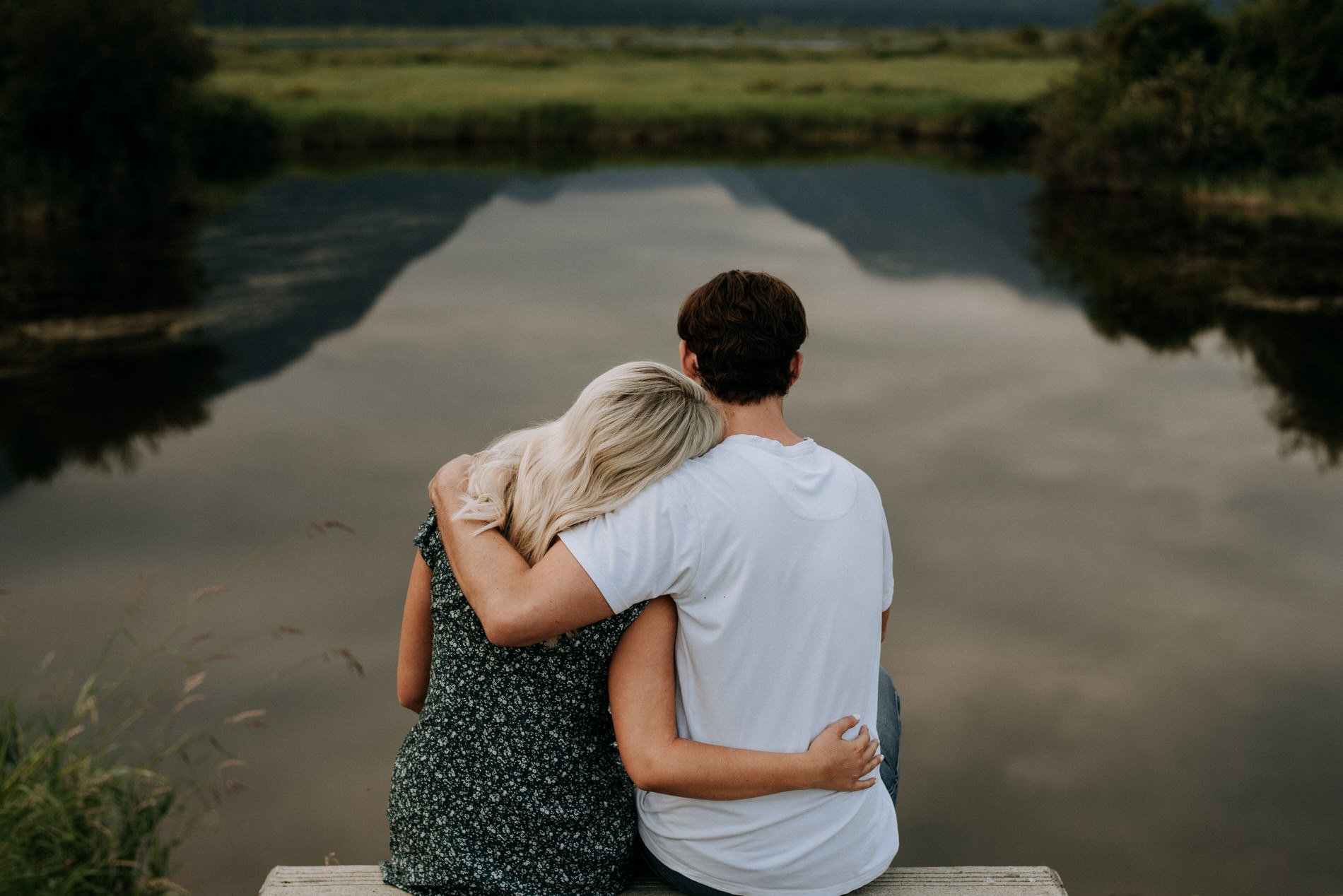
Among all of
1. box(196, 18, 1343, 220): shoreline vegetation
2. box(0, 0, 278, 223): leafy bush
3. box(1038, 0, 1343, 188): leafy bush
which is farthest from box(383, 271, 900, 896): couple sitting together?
box(1038, 0, 1343, 188): leafy bush

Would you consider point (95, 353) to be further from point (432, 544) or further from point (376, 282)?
point (432, 544)

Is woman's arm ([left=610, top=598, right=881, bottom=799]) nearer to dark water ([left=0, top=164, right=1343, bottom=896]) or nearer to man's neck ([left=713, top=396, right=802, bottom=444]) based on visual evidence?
man's neck ([left=713, top=396, right=802, bottom=444])

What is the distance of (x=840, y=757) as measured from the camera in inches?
69.7

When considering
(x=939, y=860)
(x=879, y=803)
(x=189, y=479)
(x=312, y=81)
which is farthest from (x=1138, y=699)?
(x=312, y=81)

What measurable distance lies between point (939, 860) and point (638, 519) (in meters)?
2.01

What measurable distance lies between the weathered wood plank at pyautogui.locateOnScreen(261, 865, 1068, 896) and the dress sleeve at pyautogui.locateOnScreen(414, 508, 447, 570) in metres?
0.55

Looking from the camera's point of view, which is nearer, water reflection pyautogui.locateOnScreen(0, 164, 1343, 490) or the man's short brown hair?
the man's short brown hair

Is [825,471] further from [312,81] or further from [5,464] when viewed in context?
[312,81]

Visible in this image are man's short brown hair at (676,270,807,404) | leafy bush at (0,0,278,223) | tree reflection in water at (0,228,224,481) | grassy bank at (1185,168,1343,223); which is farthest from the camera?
grassy bank at (1185,168,1343,223)

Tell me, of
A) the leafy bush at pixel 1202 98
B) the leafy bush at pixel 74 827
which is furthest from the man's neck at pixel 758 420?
the leafy bush at pixel 1202 98

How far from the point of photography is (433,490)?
189 cm

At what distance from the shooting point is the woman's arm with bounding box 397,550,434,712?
1.98 m

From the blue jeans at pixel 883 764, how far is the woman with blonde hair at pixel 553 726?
6 cm

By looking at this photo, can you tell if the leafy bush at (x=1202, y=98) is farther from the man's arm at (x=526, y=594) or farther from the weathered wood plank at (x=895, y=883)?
the man's arm at (x=526, y=594)
